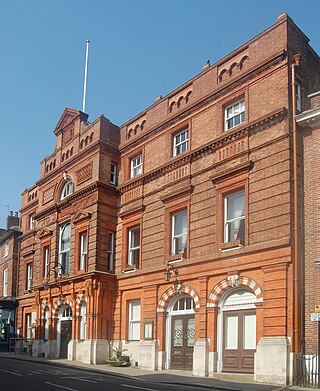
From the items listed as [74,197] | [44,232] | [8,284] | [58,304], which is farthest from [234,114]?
[8,284]

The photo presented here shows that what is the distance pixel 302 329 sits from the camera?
63.9ft

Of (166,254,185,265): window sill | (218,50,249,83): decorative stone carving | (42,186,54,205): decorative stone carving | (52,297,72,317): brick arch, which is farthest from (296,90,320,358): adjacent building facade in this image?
(42,186,54,205): decorative stone carving

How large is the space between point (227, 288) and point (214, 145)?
19.6ft

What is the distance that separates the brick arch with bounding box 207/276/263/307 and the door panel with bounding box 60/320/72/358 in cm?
1169

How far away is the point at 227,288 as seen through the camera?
22.5 m

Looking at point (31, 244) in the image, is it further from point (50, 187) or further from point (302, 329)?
point (302, 329)

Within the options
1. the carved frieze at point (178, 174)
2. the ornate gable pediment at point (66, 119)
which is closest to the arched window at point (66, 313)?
the carved frieze at point (178, 174)

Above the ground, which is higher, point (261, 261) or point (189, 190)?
point (189, 190)

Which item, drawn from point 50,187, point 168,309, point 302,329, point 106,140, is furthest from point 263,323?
point 50,187

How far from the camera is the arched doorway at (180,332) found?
79.6ft

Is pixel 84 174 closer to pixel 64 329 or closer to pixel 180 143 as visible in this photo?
pixel 180 143

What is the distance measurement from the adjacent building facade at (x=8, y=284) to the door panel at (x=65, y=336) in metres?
11.4

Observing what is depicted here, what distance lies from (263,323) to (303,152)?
640 cm

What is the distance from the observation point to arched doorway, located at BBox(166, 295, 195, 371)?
24250 millimetres
